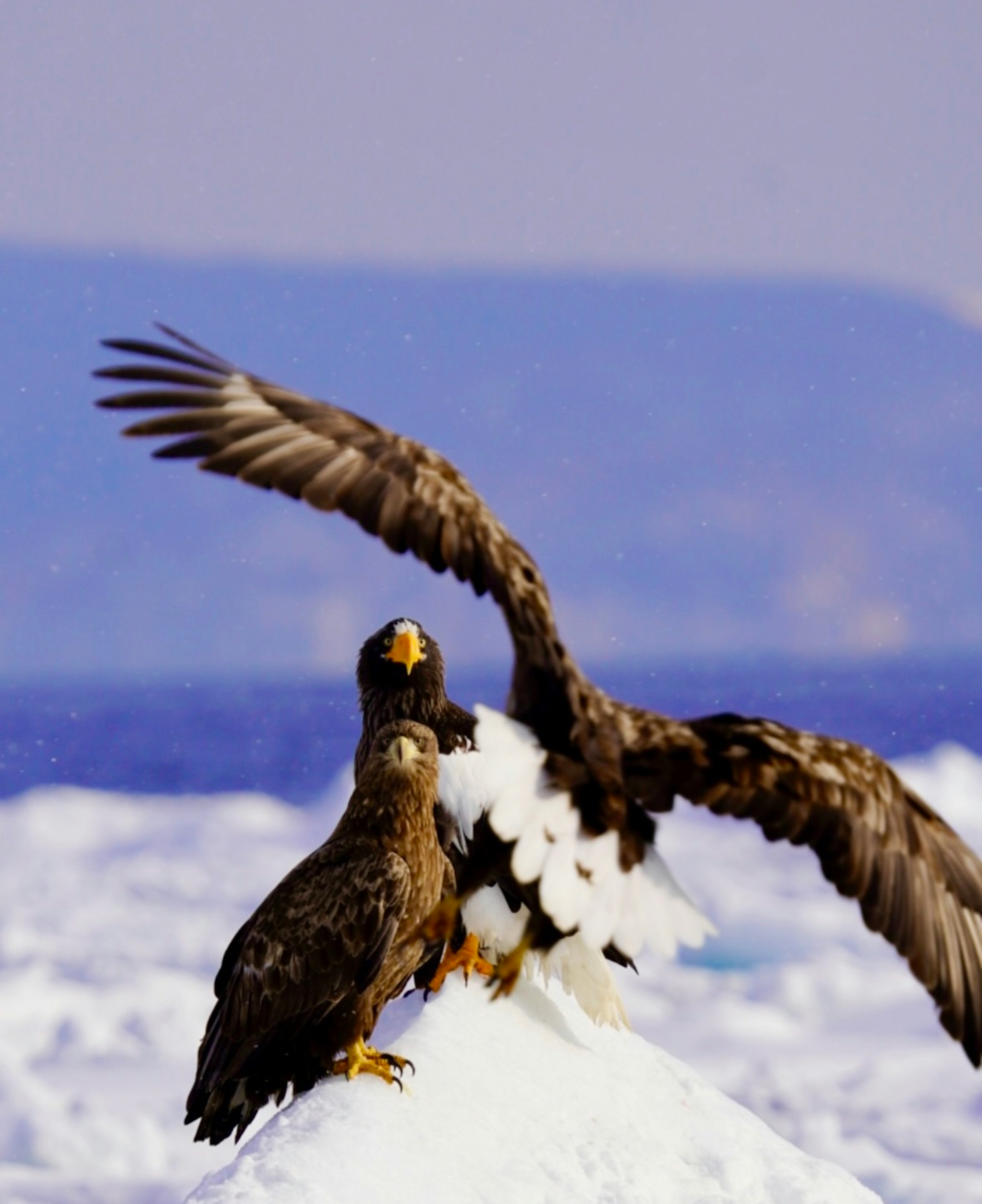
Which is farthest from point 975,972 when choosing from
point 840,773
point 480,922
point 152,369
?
point 152,369

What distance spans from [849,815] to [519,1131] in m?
1.48

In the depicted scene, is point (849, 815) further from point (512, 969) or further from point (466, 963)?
point (466, 963)

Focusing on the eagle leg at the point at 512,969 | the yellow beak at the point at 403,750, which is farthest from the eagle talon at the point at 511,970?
the yellow beak at the point at 403,750

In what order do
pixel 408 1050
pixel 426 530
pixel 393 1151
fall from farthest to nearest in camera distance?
pixel 408 1050 < pixel 393 1151 < pixel 426 530

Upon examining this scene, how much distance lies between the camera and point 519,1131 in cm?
452

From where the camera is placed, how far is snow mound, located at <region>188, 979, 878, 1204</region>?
4.10m

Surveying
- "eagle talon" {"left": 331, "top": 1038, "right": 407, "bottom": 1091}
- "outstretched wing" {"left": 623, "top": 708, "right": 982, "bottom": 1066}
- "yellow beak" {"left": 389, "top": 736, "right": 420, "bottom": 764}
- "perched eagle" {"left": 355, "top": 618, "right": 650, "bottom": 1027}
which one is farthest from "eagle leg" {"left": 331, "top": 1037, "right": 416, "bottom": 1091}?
"outstretched wing" {"left": 623, "top": 708, "right": 982, "bottom": 1066}

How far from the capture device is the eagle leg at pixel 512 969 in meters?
3.61

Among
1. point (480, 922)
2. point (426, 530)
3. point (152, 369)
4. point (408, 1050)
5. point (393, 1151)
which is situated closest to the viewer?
point (426, 530)

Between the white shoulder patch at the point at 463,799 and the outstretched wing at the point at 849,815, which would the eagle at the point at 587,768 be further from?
the white shoulder patch at the point at 463,799

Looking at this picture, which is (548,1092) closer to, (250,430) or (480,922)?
(480,922)

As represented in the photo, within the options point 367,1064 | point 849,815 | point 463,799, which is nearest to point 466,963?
point 463,799

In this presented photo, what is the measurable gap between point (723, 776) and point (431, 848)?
Answer: 1022 mm

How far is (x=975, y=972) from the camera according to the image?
3797 millimetres
